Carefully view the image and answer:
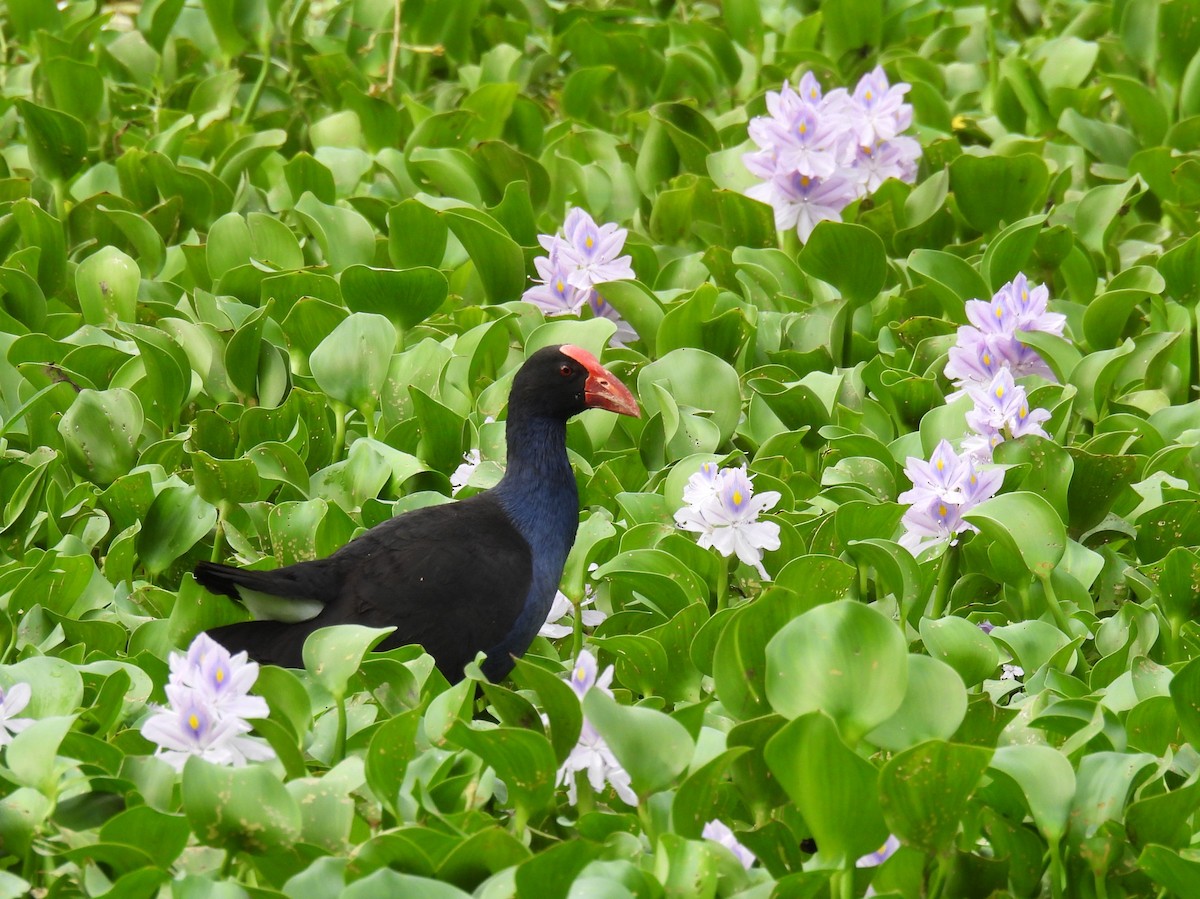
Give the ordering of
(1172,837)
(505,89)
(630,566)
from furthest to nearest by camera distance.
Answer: (505,89), (630,566), (1172,837)

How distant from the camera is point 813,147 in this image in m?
5.06

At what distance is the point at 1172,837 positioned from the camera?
2734 mm

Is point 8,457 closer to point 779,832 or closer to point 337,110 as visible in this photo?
point 779,832

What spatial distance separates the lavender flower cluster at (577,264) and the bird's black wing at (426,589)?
3.62ft

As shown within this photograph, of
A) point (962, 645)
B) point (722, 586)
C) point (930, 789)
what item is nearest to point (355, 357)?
point (722, 586)

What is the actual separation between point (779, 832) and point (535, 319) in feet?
7.44

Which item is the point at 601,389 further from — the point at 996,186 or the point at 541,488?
the point at 996,186

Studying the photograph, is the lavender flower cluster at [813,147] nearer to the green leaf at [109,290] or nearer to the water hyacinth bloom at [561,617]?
the water hyacinth bloom at [561,617]

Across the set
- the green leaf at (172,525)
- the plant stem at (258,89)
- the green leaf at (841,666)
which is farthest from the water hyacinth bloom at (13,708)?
the plant stem at (258,89)

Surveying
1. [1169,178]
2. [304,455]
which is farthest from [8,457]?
[1169,178]

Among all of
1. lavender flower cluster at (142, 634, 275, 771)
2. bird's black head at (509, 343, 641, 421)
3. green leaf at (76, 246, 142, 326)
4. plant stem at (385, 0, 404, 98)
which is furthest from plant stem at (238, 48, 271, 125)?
lavender flower cluster at (142, 634, 275, 771)

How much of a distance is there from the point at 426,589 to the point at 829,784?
136cm

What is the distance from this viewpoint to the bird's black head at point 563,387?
13.1 feet

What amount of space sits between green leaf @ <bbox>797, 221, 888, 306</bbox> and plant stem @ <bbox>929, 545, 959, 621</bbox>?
1165 mm
